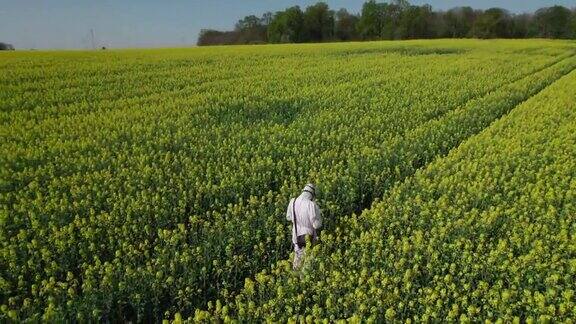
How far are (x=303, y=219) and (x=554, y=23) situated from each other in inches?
4153

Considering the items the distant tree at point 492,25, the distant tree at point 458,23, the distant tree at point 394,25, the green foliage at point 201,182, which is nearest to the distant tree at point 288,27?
the distant tree at point 394,25

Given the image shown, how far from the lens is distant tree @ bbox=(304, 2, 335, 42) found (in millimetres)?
95312

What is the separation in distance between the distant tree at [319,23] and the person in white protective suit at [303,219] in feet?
292

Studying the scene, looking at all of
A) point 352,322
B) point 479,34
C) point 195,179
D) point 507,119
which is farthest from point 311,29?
point 352,322

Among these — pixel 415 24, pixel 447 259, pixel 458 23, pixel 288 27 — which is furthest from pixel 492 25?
pixel 447 259

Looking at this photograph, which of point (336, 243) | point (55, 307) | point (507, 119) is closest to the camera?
point (55, 307)

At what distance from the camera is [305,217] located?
8.09m

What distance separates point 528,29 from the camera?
96.1 metres

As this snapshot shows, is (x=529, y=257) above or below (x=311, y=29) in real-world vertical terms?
below

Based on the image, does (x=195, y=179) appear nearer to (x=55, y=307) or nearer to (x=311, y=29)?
(x=55, y=307)

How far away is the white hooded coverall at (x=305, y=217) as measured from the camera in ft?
26.2

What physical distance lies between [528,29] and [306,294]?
10171 cm

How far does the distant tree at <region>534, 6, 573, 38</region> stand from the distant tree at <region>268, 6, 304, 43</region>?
4298 centimetres

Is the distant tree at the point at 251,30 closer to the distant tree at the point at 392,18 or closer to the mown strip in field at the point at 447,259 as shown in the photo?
the distant tree at the point at 392,18
